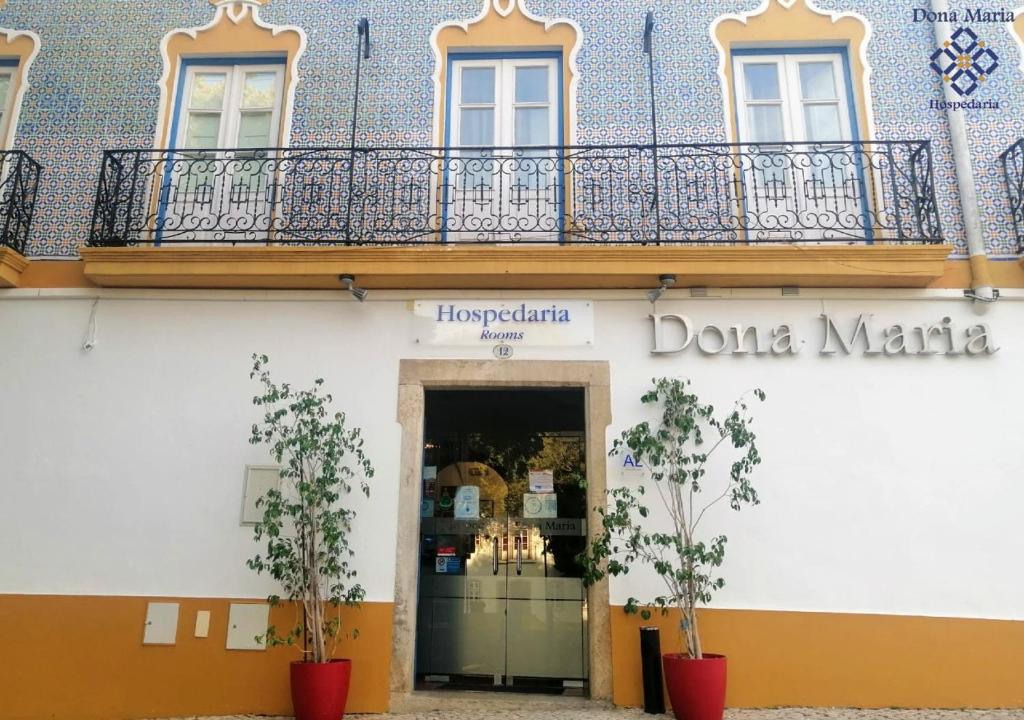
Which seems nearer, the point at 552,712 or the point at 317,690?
the point at 317,690

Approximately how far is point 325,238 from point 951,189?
17.1ft

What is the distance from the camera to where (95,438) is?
19.1 feet

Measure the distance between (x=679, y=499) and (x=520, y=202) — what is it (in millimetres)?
2730

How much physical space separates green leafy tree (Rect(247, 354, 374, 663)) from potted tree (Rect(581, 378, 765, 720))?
1807 mm

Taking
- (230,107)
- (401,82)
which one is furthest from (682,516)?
(230,107)

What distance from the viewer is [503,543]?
20.0 feet

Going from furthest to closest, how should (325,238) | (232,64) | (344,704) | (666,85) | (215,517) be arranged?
1. (232,64)
2. (666,85)
3. (325,238)
4. (215,517)
5. (344,704)

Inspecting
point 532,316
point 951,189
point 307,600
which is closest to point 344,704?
point 307,600

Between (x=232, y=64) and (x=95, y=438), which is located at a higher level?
(x=232, y=64)

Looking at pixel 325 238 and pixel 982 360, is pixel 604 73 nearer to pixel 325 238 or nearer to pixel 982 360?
pixel 325 238

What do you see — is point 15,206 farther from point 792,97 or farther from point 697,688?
point 792,97

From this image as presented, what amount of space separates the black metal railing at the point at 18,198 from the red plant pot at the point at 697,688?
6.22 meters

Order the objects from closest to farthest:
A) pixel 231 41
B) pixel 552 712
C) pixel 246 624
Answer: pixel 552 712
pixel 246 624
pixel 231 41

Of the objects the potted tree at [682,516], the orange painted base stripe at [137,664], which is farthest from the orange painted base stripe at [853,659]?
the orange painted base stripe at [137,664]
